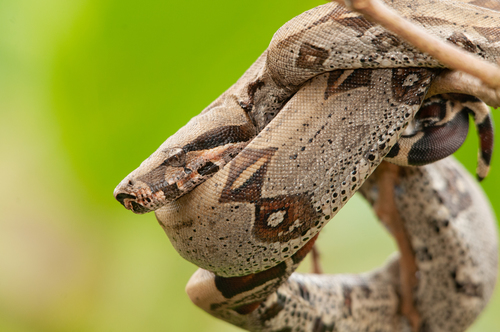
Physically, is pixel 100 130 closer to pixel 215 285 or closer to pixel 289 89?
pixel 215 285

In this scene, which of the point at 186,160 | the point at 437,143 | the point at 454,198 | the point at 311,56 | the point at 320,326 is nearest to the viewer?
the point at 311,56

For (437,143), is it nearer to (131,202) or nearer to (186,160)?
(186,160)

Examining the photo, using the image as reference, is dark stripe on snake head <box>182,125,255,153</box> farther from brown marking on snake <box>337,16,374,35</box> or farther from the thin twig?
the thin twig

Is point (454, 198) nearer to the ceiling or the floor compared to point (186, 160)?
nearer to the floor

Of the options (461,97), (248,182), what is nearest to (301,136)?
(248,182)

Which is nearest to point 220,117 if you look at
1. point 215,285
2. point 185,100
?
point 215,285

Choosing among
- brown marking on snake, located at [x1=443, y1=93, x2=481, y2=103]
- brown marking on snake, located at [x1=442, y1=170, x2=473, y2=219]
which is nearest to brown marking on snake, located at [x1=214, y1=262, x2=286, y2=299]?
brown marking on snake, located at [x1=443, y1=93, x2=481, y2=103]
